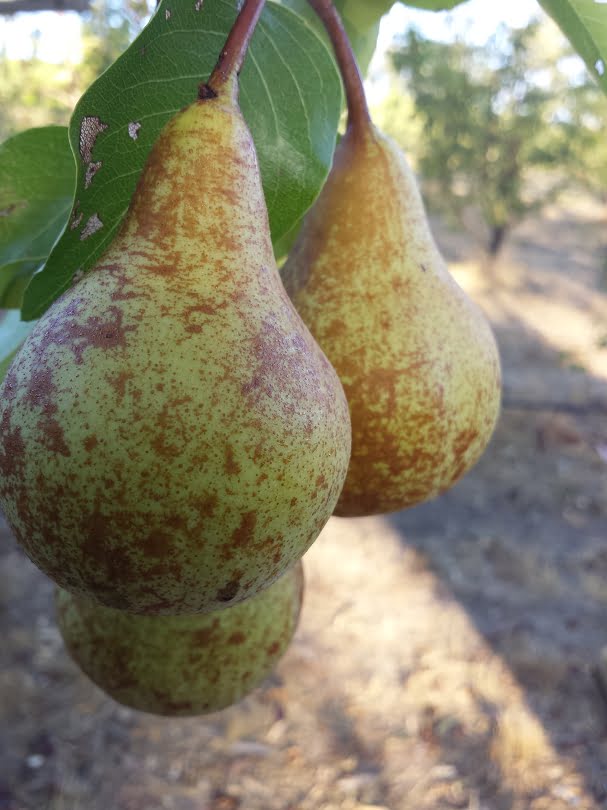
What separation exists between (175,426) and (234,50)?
284 millimetres

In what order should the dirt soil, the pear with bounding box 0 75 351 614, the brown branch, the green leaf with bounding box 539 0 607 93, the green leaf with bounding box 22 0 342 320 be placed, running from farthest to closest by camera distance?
the dirt soil
the brown branch
the green leaf with bounding box 539 0 607 93
the green leaf with bounding box 22 0 342 320
the pear with bounding box 0 75 351 614

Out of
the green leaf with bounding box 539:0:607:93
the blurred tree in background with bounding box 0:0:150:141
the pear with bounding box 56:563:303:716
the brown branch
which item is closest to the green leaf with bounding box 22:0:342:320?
the green leaf with bounding box 539:0:607:93

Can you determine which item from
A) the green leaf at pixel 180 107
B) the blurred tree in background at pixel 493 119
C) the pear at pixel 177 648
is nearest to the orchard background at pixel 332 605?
the green leaf at pixel 180 107

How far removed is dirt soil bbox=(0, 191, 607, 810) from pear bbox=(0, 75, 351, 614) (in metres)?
2.37

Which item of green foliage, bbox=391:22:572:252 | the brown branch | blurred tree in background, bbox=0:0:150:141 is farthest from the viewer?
green foliage, bbox=391:22:572:252

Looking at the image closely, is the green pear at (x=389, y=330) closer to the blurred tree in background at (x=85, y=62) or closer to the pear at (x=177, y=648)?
the pear at (x=177, y=648)

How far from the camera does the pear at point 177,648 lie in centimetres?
100

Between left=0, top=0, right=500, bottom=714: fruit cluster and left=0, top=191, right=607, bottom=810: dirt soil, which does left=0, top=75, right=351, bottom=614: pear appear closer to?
left=0, top=0, right=500, bottom=714: fruit cluster

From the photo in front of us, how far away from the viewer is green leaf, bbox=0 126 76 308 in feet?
2.92

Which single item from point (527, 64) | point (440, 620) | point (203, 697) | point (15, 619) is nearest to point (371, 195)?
point (203, 697)

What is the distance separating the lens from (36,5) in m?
1.35

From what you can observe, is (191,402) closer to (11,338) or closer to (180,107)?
(180,107)

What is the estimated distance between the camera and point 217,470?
534 millimetres

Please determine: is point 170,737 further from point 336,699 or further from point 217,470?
point 217,470
